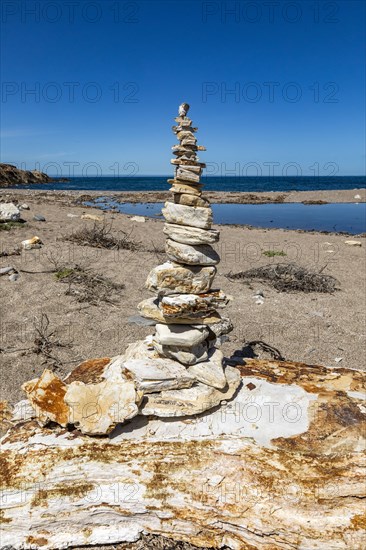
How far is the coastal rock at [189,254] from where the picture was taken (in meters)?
3.79

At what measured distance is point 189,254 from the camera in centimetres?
379

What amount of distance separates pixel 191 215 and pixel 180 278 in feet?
2.12

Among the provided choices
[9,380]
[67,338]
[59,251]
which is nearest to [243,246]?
[59,251]

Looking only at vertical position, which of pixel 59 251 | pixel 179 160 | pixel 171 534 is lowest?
pixel 171 534

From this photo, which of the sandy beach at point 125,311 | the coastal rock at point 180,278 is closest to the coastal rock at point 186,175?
the coastal rock at point 180,278

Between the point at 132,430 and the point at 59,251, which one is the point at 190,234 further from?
the point at 59,251

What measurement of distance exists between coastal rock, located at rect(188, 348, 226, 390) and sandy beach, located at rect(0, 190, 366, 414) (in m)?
2.58

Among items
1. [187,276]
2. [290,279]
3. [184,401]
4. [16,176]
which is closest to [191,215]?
[187,276]

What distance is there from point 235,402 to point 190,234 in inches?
67.3

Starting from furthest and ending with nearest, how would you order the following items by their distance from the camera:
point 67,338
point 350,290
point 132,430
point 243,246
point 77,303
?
point 243,246
point 350,290
point 77,303
point 67,338
point 132,430

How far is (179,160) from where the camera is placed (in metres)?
3.76

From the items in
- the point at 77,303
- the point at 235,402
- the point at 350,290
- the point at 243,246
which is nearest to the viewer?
the point at 235,402

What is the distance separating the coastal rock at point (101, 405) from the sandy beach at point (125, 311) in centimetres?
204

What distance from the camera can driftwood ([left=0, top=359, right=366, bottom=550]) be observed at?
2.88 meters
